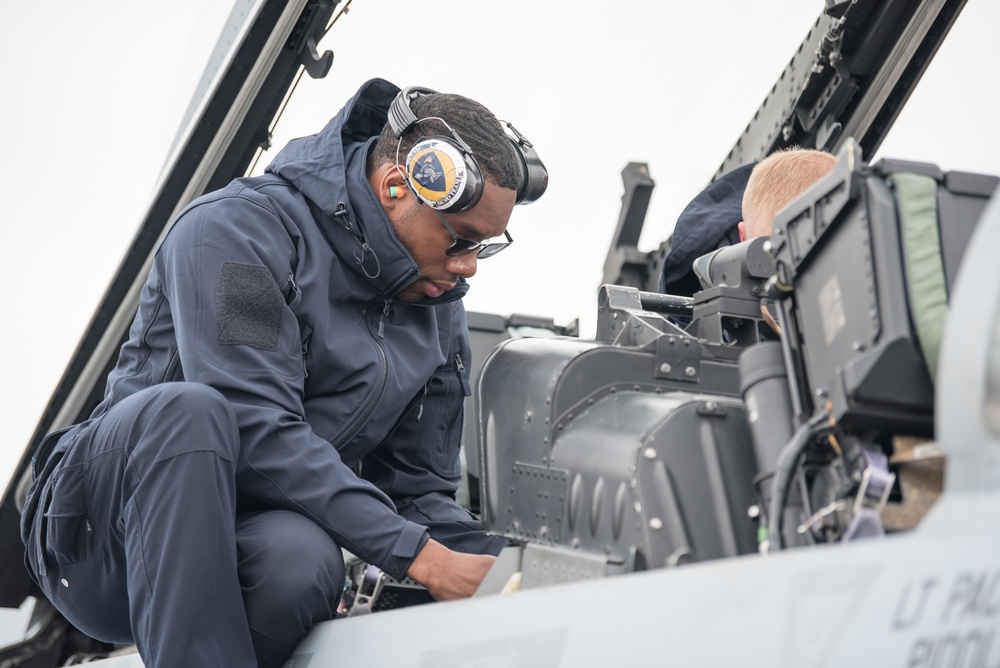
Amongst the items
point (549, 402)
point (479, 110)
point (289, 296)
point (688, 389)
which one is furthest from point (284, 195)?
point (688, 389)

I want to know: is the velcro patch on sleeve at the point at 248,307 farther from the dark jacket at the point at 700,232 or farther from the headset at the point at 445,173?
the dark jacket at the point at 700,232

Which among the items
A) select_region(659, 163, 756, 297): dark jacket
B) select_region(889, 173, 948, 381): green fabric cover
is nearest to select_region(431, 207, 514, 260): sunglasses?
select_region(659, 163, 756, 297): dark jacket

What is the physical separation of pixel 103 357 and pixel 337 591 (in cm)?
163

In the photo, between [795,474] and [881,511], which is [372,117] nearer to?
[795,474]

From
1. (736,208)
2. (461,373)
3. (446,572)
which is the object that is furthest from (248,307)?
(736,208)

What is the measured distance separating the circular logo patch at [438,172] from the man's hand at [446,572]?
0.60 m

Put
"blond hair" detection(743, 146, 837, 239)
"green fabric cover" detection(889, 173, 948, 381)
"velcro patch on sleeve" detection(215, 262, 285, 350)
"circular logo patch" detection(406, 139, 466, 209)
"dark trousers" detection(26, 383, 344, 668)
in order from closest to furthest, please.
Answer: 1. "green fabric cover" detection(889, 173, 948, 381)
2. "dark trousers" detection(26, 383, 344, 668)
3. "velcro patch on sleeve" detection(215, 262, 285, 350)
4. "circular logo patch" detection(406, 139, 466, 209)
5. "blond hair" detection(743, 146, 837, 239)

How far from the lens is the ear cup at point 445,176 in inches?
77.7

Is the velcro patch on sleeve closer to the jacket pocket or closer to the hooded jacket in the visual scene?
the hooded jacket

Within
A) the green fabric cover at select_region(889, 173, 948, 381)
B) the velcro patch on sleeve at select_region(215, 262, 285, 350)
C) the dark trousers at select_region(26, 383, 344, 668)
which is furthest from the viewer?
the velcro patch on sleeve at select_region(215, 262, 285, 350)

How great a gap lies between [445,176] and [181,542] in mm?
766

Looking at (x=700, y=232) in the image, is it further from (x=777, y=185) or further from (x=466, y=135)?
(x=466, y=135)

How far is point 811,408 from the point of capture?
1415 millimetres

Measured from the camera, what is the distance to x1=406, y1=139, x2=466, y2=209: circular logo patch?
1974 mm
